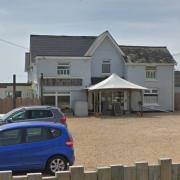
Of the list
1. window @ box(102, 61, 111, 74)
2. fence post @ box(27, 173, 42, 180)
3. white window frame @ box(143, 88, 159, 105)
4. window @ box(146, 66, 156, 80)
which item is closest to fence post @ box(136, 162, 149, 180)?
fence post @ box(27, 173, 42, 180)

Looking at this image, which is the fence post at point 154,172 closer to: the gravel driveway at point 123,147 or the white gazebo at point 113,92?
the gravel driveway at point 123,147

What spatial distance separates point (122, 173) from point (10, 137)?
7008 mm

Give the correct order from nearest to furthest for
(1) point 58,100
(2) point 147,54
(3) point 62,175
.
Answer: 1. (3) point 62,175
2. (1) point 58,100
3. (2) point 147,54

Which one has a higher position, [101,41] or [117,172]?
[101,41]

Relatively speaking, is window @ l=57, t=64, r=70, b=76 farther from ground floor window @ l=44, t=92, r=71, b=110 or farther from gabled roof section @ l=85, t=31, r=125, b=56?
gabled roof section @ l=85, t=31, r=125, b=56

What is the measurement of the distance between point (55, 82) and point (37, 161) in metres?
34.1

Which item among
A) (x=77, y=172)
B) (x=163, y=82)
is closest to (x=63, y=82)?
(x=163, y=82)

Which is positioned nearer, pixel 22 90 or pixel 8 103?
pixel 8 103

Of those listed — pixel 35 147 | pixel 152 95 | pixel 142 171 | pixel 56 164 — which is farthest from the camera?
pixel 152 95

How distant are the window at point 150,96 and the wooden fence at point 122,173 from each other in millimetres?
44511

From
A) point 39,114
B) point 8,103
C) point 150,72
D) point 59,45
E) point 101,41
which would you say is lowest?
point 39,114

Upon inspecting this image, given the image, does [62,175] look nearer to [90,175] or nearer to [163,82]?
[90,175]

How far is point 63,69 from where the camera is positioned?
46.6 m

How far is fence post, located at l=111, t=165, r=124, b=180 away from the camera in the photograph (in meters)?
5.11
